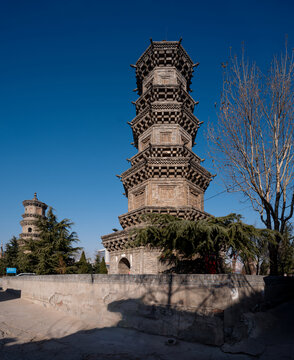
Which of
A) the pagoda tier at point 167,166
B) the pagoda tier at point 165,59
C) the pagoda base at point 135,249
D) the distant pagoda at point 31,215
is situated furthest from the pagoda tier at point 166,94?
the distant pagoda at point 31,215

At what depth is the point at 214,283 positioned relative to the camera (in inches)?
302

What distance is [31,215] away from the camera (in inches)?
1964

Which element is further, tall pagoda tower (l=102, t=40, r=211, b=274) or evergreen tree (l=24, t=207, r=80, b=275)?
evergreen tree (l=24, t=207, r=80, b=275)

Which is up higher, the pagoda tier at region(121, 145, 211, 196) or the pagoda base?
the pagoda tier at region(121, 145, 211, 196)

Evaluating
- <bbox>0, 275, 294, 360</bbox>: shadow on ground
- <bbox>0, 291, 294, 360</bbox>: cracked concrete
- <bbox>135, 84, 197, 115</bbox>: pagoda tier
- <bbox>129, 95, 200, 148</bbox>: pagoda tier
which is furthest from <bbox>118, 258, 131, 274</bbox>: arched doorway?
<bbox>135, 84, 197, 115</bbox>: pagoda tier

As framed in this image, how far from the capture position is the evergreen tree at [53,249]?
73.8ft

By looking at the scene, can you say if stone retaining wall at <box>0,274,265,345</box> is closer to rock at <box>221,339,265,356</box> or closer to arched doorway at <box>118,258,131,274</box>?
rock at <box>221,339,265,356</box>

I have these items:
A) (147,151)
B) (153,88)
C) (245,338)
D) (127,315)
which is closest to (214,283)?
(245,338)

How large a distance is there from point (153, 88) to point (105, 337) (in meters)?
18.8

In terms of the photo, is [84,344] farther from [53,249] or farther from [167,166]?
[53,249]

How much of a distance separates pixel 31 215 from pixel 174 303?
4802 cm

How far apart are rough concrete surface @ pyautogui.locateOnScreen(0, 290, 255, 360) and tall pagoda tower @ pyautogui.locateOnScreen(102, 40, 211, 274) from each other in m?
7.56

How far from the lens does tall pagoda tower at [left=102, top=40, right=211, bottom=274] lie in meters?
18.7

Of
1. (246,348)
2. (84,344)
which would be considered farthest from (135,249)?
(246,348)
